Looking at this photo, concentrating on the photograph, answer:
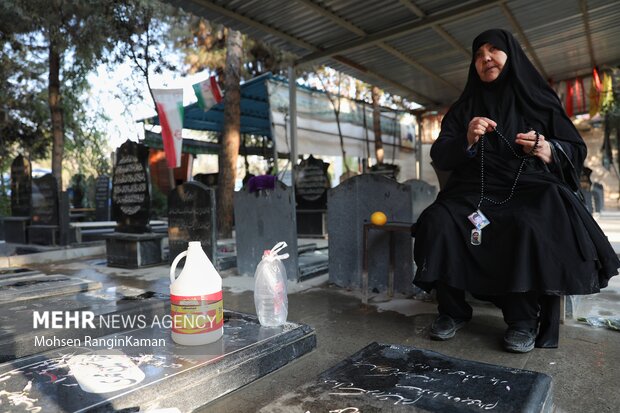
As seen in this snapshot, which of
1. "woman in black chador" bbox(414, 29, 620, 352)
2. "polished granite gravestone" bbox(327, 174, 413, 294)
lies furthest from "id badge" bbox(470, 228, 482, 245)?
"polished granite gravestone" bbox(327, 174, 413, 294)

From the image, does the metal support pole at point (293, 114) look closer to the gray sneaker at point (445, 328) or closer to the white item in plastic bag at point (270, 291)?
the gray sneaker at point (445, 328)

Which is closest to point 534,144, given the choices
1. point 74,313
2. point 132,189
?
point 74,313

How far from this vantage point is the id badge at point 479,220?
2496 mm

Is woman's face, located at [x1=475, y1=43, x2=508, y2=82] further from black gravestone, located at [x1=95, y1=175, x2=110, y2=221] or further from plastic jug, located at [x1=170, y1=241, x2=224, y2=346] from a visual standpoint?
black gravestone, located at [x1=95, y1=175, x2=110, y2=221]

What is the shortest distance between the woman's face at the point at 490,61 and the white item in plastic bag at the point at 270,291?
178 centimetres

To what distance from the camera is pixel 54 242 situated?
7.30m

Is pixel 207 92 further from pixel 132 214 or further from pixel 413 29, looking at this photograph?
pixel 413 29

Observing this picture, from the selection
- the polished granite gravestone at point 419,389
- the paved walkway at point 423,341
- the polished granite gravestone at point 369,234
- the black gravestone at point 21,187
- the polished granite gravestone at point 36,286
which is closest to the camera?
the polished granite gravestone at point 419,389

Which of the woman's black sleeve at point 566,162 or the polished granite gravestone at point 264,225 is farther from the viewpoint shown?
the polished granite gravestone at point 264,225

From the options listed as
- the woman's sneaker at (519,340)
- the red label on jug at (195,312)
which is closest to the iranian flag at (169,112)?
the red label on jug at (195,312)

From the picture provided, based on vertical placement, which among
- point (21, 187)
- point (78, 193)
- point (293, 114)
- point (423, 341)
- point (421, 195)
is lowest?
point (423, 341)

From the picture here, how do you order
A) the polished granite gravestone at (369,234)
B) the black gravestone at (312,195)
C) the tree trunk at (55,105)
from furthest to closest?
the tree trunk at (55,105), the black gravestone at (312,195), the polished granite gravestone at (369,234)

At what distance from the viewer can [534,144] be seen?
2.42m

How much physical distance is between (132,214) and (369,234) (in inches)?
150
